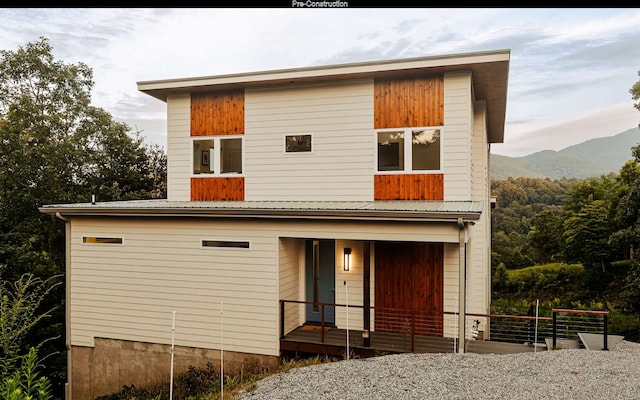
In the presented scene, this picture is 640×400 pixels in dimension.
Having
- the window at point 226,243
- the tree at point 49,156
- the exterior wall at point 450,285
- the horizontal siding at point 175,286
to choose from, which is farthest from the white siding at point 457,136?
the tree at point 49,156

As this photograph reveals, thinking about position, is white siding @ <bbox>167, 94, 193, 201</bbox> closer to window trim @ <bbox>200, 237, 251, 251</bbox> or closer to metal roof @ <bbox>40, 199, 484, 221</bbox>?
metal roof @ <bbox>40, 199, 484, 221</bbox>

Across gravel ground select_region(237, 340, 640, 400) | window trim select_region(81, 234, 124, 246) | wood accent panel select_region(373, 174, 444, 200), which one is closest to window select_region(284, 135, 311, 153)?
wood accent panel select_region(373, 174, 444, 200)

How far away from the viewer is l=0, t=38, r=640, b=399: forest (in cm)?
1397

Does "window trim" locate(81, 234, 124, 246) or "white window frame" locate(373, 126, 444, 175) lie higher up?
"white window frame" locate(373, 126, 444, 175)

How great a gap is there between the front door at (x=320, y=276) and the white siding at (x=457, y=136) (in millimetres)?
2904

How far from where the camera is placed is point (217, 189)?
1036cm

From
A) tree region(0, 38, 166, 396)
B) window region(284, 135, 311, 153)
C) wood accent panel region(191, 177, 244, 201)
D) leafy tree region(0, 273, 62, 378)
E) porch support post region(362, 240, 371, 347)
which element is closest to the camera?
leafy tree region(0, 273, 62, 378)

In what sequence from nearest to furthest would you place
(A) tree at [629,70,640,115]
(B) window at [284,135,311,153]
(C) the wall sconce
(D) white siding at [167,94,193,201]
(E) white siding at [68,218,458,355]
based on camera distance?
(E) white siding at [68,218,458,355] → (C) the wall sconce → (B) window at [284,135,311,153] → (D) white siding at [167,94,193,201] → (A) tree at [629,70,640,115]

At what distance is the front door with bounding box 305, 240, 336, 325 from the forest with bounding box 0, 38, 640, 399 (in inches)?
295

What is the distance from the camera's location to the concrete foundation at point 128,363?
27.8 ft

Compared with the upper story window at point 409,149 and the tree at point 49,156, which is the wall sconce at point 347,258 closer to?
the upper story window at point 409,149
